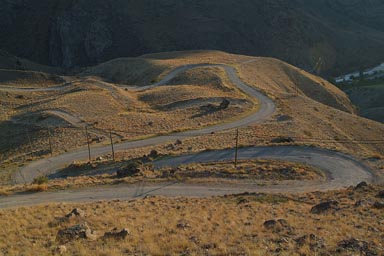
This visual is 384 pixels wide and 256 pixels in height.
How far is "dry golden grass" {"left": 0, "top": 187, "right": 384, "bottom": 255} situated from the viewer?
14414 millimetres

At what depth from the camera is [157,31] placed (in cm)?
13088

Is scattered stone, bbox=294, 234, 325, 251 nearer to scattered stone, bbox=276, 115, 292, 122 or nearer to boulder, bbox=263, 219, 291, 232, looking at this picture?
boulder, bbox=263, 219, 291, 232

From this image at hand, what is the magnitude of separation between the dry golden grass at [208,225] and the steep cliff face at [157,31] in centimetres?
10684

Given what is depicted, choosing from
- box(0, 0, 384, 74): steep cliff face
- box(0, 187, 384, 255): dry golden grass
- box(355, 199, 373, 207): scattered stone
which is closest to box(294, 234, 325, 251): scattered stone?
box(0, 187, 384, 255): dry golden grass

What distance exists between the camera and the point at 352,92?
114m

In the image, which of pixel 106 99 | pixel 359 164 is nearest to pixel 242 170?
pixel 359 164

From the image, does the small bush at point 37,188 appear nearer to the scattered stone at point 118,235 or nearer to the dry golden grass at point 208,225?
the dry golden grass at point 208,225

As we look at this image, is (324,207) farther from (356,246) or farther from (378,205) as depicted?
(356,246)

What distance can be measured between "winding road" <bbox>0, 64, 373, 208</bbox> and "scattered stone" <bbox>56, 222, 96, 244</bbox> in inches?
375

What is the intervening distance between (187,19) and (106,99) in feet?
274

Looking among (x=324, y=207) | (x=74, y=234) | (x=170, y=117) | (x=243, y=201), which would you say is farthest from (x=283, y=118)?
(x=74, y=234)

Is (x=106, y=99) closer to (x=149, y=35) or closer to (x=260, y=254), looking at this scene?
(x=260, y=254)

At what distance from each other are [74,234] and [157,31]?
12123cm

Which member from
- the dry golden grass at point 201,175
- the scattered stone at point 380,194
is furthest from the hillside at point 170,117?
the scattered stone at point 380,194
